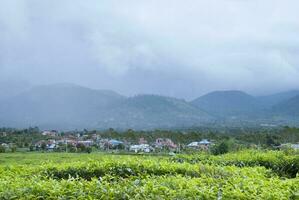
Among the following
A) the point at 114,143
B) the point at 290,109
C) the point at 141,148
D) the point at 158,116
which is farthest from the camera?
the point at 158,116

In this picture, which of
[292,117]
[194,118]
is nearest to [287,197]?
[292,117]

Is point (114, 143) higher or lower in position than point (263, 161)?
higher

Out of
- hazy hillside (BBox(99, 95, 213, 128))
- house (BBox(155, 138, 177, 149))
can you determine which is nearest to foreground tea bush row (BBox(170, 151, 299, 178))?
house (BBox(155, 138, 177, 149))

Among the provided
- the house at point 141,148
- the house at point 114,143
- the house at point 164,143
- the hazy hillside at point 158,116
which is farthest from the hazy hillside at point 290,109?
the house at point 141,148

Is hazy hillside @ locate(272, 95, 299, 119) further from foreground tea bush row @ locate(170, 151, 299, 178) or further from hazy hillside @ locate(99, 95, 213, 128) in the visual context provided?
foreground tea bush row @ locate(170, 151, 299, 178)

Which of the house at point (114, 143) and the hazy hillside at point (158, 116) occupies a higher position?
the hazy hillside at point (158, 116)

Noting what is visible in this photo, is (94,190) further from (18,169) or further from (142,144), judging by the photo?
(142,144)

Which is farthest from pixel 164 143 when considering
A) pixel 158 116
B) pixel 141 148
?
pixel 158 116

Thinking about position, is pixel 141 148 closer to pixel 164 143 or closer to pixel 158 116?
pixel 164 143

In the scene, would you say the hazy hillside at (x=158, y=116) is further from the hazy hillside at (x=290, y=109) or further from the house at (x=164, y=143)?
the house at (x=164, y=143)

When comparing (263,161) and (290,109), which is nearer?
(263,161)

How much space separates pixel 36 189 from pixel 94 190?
2.57ft

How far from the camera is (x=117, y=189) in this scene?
18.7 ft

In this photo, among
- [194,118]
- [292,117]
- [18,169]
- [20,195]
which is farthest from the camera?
[194,118]
